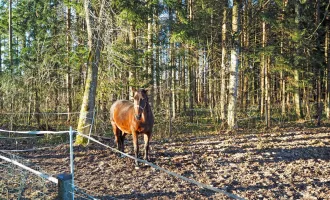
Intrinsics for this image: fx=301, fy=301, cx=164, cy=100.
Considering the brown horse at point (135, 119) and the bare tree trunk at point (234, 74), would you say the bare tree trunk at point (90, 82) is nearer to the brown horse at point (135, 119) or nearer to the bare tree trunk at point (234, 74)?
the brown horse at point (135, 119)

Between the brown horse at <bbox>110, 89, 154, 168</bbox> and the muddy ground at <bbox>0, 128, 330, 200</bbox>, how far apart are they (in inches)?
20.0

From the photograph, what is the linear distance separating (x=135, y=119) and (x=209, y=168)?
199 cm

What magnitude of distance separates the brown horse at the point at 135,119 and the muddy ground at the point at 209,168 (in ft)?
A: 1.66

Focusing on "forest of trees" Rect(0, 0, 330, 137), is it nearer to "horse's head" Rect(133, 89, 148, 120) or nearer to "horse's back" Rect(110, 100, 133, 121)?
"horse's head" Rect(133, 89, 148, 120)

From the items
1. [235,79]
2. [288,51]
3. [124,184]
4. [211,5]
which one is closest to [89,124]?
[124,184]

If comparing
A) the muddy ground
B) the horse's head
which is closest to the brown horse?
the horse's head

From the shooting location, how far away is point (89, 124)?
900 centimetres

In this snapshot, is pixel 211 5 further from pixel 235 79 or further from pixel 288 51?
pixel 288 51

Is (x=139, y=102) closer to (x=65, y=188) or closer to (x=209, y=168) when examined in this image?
(x=209, y=168)

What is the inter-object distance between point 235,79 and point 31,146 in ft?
25.5

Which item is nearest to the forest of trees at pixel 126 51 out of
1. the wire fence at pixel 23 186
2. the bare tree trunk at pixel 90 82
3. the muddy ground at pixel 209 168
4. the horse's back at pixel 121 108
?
the bare tree trunk at pixel 90 82

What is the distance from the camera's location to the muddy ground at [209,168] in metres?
5.50

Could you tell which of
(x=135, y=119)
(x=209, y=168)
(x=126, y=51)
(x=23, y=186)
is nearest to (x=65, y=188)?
(x=23, y=186)

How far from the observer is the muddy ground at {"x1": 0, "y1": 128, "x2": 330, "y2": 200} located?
5.50 metres
